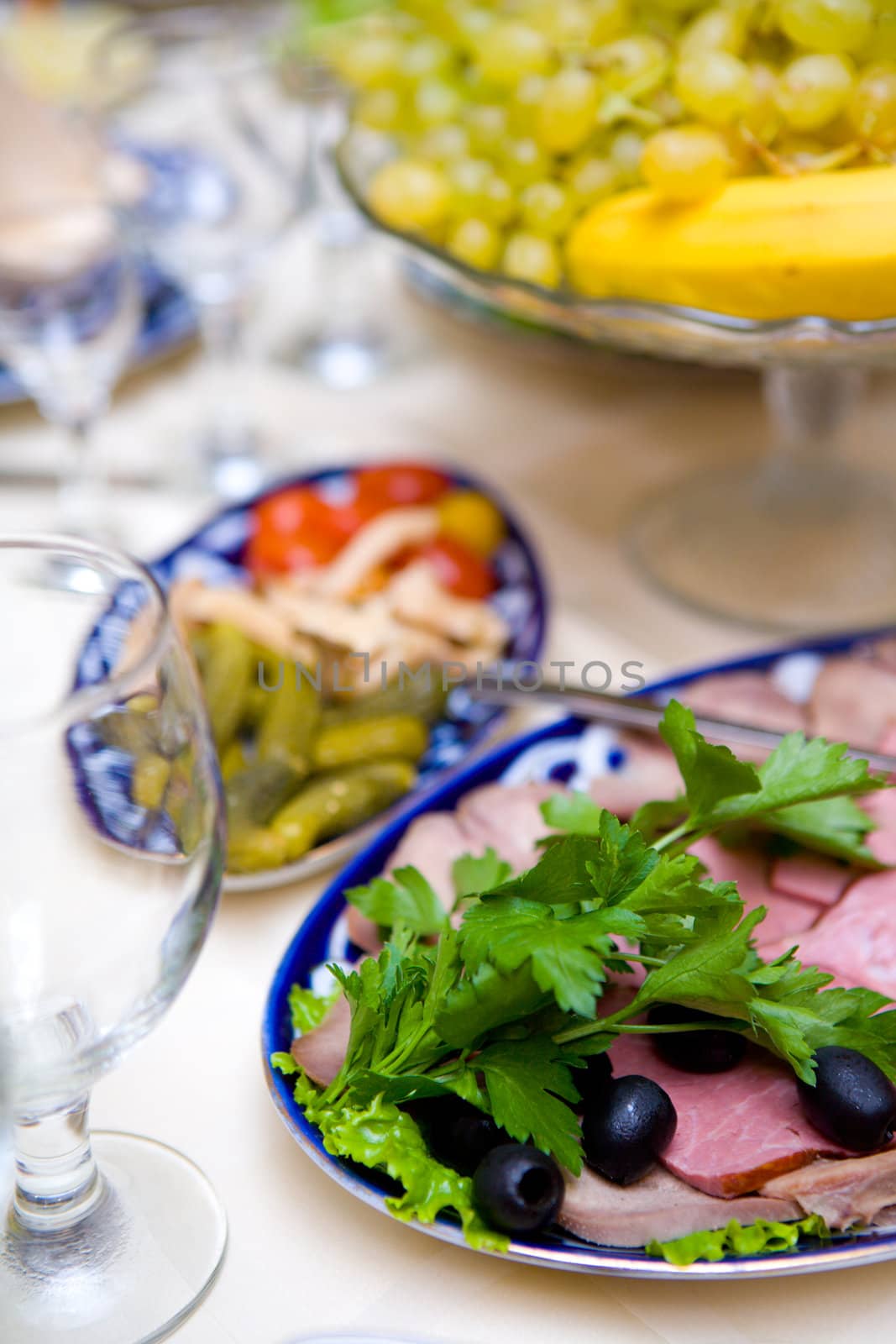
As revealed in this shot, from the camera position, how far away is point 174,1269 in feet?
1.66

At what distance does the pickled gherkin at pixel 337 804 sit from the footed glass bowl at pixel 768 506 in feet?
0.84

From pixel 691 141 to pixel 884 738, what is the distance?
31 cm

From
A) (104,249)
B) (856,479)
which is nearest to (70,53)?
(104,249)

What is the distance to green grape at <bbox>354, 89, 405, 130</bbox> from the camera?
35.0 inches

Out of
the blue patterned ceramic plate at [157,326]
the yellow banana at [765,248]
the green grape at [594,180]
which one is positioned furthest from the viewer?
the blue patterned ceramic plate at [157,326]

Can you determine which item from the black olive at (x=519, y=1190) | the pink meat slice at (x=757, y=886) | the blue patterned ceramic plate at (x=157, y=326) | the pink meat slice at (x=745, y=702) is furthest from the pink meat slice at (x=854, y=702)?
the blue patterned ceramic plate at (x=157, y=326)

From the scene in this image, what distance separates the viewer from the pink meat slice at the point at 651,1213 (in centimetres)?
47

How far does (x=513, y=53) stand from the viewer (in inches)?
30.2

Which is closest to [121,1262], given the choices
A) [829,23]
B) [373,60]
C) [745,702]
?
[745,702]

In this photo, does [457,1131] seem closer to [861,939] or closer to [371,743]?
[861,939]

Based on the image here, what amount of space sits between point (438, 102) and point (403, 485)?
0.86ft

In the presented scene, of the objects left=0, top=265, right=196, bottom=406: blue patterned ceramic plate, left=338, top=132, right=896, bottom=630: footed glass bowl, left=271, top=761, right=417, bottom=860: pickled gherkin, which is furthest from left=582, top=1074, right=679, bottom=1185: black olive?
left=0, top=265, right=196, bottom=406: blue patterned ceramic plate

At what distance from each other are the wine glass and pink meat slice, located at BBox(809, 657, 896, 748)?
1.22 ft

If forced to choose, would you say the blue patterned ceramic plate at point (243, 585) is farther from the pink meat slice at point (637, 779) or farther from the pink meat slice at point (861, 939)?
the pink meat slice at point (861, 939)
